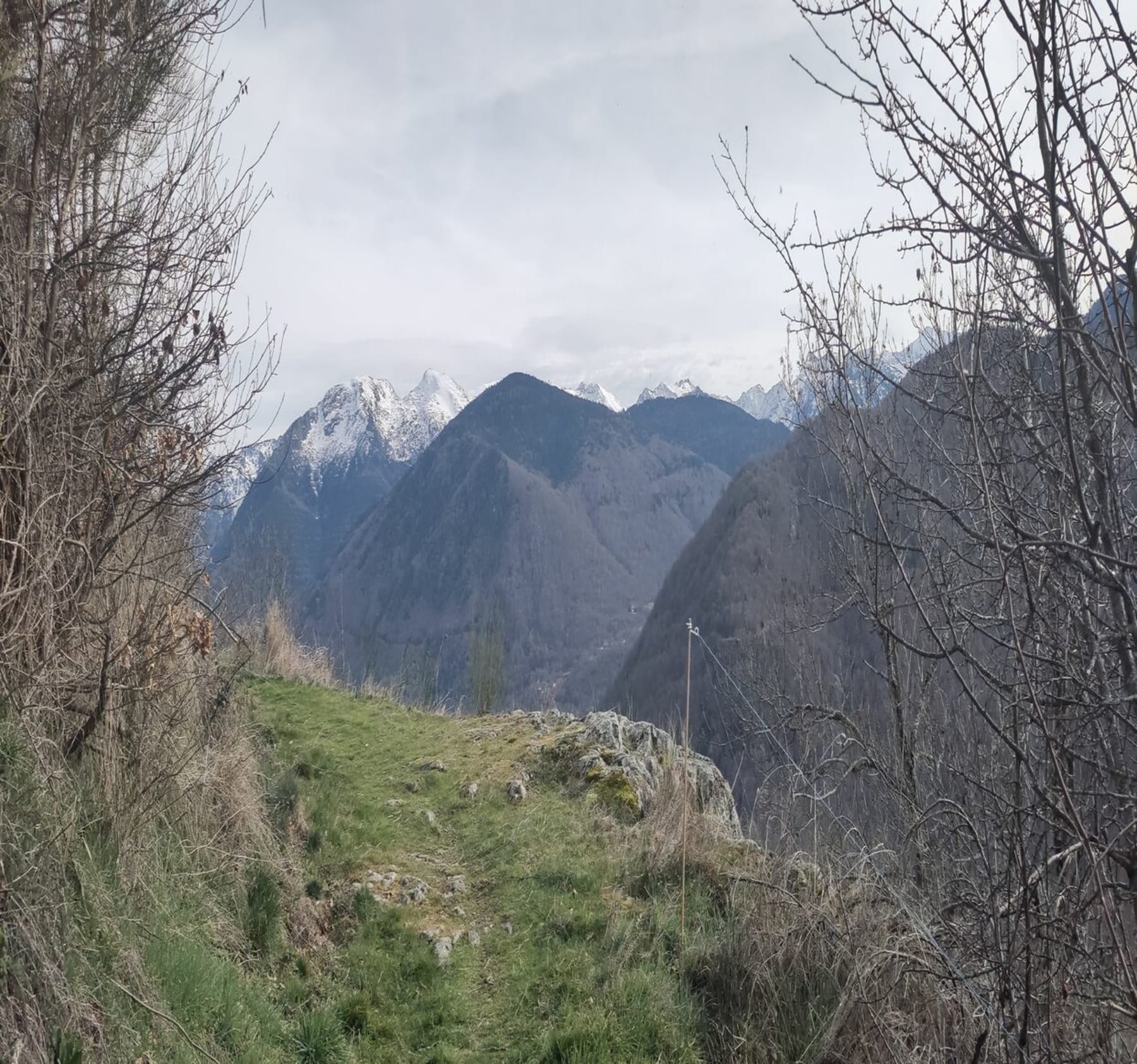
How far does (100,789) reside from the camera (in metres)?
3.24

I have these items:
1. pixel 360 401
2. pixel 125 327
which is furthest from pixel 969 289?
pixel 360 401

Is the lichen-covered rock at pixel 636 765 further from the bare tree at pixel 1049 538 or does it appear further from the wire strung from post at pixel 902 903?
the bare tree at pixel 1049 538

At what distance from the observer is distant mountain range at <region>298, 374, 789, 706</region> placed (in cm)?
11431

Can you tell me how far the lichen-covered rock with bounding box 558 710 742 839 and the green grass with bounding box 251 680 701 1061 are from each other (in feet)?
1.23

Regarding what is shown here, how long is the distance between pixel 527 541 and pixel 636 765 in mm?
125535

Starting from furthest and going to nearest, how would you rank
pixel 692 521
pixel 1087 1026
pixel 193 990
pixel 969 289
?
pixel 692 521
pixel 193 990
pixel 969 289
pixel 1087 1026

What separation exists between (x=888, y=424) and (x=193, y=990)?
18.0 feet

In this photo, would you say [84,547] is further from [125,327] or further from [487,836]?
[487,836]

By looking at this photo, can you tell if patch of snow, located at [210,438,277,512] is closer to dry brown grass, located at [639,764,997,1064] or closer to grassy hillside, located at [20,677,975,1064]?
grassy hillside, located at [20,677,975,1064]

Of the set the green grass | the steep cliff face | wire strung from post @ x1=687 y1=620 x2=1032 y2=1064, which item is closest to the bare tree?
wire strung from post @ x1=687 y1=620 x2=1032 y2=1064

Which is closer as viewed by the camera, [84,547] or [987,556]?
[84,547]

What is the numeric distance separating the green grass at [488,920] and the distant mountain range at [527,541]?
83358mm

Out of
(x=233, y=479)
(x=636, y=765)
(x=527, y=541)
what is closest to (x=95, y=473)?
(x=233, y=479)

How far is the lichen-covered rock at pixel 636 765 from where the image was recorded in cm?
695
